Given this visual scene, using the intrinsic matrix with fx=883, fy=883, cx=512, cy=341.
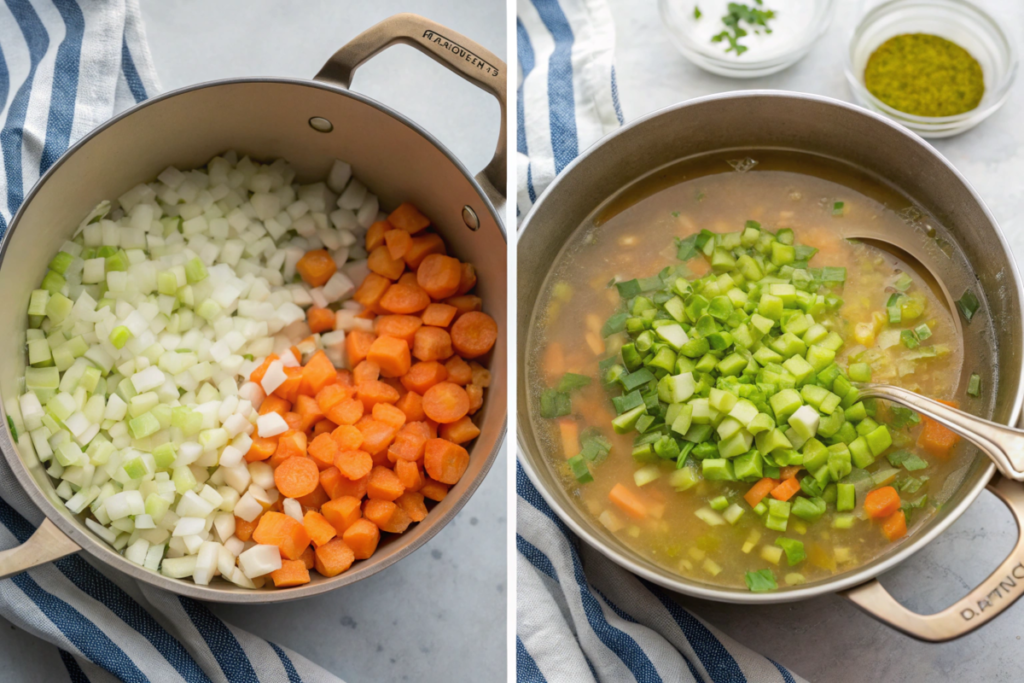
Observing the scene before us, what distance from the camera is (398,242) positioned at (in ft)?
5.59

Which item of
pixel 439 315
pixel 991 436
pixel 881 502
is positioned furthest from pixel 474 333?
pixel 991 436

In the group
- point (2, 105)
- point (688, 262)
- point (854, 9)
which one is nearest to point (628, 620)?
point (688, 262)

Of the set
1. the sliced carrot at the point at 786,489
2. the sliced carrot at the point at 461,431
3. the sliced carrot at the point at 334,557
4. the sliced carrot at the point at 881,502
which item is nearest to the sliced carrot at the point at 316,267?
the sliced carrot at the point at 461,431

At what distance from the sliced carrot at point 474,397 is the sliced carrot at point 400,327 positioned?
0.15 meters

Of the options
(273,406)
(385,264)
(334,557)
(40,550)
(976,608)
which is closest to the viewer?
(976,608)

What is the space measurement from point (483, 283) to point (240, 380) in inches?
19.4

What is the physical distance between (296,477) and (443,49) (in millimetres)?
775

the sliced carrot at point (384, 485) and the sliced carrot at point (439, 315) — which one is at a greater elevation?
the sliced carrot at point (439, 315)

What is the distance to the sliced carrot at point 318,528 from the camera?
1.53 metres

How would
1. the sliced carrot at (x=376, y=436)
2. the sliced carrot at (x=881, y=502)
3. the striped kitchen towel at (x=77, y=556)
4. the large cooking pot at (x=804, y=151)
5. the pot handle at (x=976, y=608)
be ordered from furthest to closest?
the sliced carrot at (x=376, y=436)
the striped kitchen towel at (x=77, y=556)
the sliced carrot at (x=881, y=502)
the large cooking pot at (x=804, y=151)
the pot handle at (x=976, y=608)

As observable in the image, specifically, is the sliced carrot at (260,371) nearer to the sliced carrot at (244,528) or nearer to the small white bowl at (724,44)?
the sliced carrot at (244,528)

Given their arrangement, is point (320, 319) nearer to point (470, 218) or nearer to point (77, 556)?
point (470, 218)

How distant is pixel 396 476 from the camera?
1.58 meters

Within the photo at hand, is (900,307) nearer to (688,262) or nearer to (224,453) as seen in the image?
(688,262)
